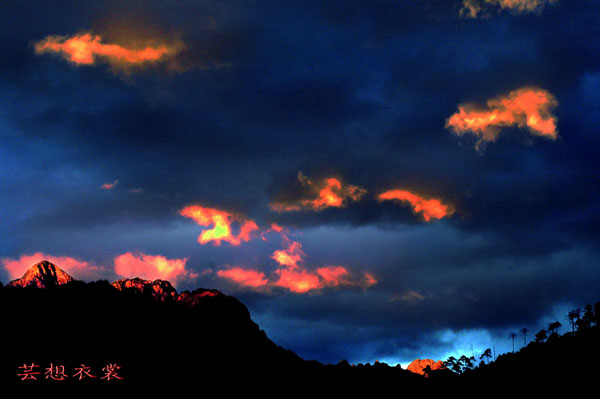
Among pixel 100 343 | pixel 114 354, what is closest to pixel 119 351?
pixel 114 354

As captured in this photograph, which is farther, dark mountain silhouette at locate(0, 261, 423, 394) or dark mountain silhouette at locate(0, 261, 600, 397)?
dark mountain silhouette at locate(0, 261, 600, 397)

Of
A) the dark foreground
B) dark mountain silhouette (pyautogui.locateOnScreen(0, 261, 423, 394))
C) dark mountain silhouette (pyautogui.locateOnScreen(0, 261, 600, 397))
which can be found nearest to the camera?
the dark foreground

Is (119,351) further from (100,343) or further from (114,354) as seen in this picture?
(100,343)

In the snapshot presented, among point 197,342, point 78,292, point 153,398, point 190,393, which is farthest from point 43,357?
point 197,342

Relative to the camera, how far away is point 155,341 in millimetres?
155625

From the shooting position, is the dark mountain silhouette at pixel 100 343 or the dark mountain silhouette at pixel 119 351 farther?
the dark mountain silhouette at pixel 119 351

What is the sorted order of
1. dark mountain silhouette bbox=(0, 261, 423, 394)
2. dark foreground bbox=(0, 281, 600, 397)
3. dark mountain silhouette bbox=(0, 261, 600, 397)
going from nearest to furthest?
1. dark foreground bbox=(0, 281, 600, 397)
2. dark mountain silhouette bbox=(0, 261, 423, 394)
3. dark mountain silhouette bbox=(0, 261, 600, 397)

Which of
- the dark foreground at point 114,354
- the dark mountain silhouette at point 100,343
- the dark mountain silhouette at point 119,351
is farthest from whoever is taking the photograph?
the dark mountain silhouette at point 119,351

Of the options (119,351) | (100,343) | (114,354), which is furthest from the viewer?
(119,351)

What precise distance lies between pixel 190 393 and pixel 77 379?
54.3 metres

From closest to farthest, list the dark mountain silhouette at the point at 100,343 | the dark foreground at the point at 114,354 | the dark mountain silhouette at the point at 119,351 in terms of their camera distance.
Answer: the dark foreground at the point at 114,354 < the dark mountain silhouette at the point at 100,343 < the dark mountain silhouette at the point at 119,351

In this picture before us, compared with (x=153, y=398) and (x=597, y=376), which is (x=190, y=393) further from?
(x=597, y=376)

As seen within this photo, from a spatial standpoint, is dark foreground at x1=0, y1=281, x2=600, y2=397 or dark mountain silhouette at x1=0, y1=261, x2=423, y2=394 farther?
dark mountain silhouette at x1=0, y1=261, x2=423, y2=394

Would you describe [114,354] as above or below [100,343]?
below
